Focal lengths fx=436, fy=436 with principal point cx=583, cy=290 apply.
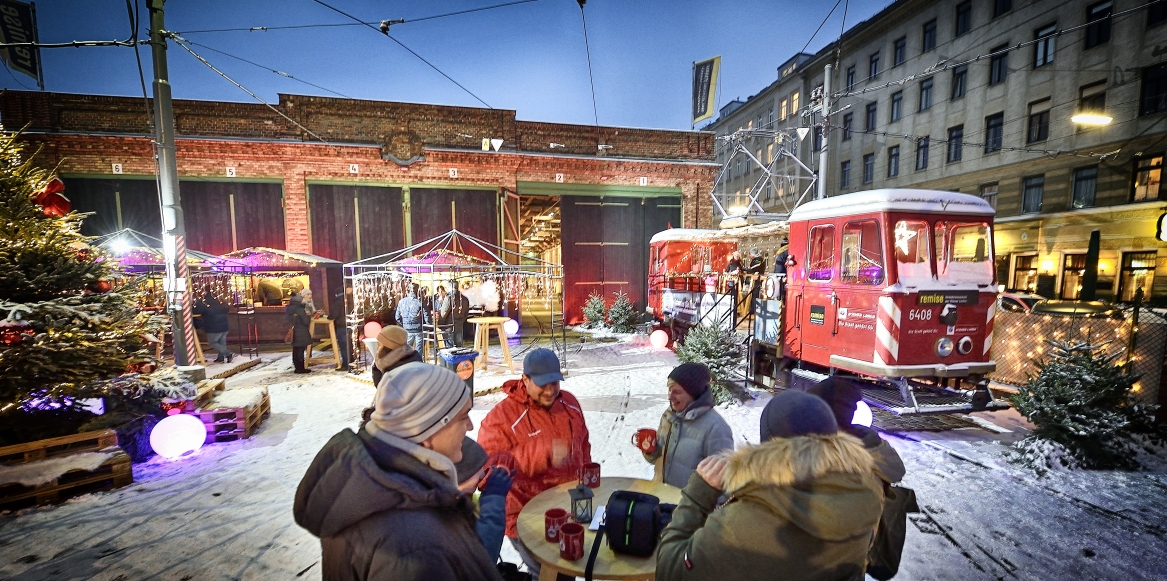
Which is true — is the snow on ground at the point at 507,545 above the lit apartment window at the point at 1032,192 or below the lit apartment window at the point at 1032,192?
below

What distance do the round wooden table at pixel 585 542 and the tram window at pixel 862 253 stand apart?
5253 mm

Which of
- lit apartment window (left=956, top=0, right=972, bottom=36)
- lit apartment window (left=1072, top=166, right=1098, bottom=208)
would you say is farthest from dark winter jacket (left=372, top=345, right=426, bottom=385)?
lit apartment window (left=956, top=0, right=972, bottom=36)

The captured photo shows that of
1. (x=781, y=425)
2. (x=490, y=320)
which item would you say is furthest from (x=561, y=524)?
(x=490, y=320)

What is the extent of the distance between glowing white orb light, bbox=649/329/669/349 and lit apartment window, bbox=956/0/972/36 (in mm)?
24030

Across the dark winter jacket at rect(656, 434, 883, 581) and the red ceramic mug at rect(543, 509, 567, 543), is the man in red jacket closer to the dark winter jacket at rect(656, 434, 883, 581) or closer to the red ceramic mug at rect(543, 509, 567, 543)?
the red ceramic mug at rect(543, 509, 567, 543)

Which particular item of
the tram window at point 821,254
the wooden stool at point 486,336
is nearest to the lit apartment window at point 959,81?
the tram window at point 821,254

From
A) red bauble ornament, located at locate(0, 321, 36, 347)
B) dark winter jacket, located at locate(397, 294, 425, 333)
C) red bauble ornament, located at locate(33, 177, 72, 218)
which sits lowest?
dark winter jacket, located at locate(397, 294, 425, 333)

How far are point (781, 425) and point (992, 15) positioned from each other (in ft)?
98.6

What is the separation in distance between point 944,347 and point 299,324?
12.1 m

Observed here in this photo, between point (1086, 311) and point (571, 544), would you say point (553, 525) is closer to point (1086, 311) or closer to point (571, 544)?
point (571, 544)

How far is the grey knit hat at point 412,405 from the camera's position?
135cm

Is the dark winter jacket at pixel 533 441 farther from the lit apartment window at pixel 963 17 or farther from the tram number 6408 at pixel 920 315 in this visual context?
the lit apartment window at pixel 963 17

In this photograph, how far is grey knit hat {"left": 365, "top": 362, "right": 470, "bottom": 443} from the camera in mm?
1353

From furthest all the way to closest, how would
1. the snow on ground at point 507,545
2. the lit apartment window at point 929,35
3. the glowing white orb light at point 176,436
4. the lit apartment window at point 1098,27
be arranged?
1. the lit apartment window at point 929,35
2. the lit apartment window at point 1098,27
3. the glowing white orb light at point 176,436
4. the snow on ground at point 507,545
